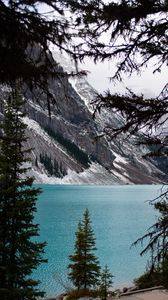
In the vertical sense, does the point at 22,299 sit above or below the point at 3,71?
below

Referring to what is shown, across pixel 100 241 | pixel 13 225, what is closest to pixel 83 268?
pixel 13 225

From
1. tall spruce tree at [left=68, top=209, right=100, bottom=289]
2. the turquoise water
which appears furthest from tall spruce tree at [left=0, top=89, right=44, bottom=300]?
the turquoise water

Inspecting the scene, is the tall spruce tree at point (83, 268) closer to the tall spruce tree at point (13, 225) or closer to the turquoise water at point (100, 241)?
the turquoise water at point (100, 241)

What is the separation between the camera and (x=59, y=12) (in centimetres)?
424

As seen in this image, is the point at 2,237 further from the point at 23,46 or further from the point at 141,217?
the point at 141,217

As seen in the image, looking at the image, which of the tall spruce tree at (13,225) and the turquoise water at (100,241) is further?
the turquoise water at (100,241)

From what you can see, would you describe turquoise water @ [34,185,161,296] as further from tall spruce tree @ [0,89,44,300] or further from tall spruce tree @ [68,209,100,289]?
tall spruce tree @ [0,89,44,300]

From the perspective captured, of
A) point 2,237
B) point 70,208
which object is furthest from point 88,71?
point 70,208

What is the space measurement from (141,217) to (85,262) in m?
67.0

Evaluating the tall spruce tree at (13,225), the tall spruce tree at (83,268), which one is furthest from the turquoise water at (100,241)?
the tall spruce tree at (13,225)

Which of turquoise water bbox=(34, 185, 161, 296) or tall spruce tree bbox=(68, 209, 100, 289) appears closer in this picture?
tall spruce tree bbox=(68, 209, 100, 289)

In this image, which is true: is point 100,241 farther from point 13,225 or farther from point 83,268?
point 13,225

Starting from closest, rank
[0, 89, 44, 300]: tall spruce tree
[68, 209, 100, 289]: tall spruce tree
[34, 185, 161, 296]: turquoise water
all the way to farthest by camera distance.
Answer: [0, 89, 44, 300]: tall spruce tree, [68, 209, 100, 289]: tall spruce tree, [34, 185, 161, 296]: turquoise water

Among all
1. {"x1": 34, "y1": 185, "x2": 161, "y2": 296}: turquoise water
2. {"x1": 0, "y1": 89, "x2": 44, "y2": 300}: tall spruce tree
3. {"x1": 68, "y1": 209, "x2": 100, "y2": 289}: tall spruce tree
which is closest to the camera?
{"x1": 0, "y1": 89, "x2": 44, "y2": 300}: tall spruce tree
